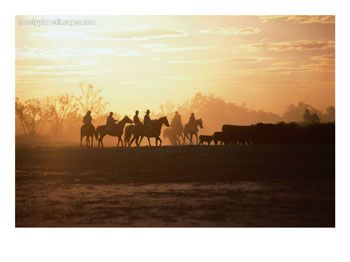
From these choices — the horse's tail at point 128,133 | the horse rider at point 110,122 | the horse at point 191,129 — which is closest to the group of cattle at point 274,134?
the horse at point 191,129

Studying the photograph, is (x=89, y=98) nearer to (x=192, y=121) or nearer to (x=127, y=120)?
(x=127, y=120)

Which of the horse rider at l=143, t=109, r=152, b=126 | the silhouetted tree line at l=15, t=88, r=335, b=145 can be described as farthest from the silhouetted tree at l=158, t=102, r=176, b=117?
the horse rider at l=143, t=109, r=152, b=126

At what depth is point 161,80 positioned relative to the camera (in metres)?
10.0

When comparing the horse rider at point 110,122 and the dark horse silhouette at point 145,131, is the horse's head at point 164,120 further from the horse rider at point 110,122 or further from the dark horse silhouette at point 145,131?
the horse rider at point 110,122

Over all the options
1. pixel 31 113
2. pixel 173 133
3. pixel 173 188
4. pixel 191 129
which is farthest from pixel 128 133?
pixel 31 113

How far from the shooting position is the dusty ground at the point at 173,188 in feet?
29.9

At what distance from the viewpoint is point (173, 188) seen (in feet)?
31.5

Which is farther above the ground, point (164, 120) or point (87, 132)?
point (164, 120)

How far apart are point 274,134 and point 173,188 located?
87.5 inches

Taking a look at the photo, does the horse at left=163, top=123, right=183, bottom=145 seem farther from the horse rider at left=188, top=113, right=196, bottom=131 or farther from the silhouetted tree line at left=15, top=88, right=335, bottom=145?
the silhouetted tree line at left=15, top=88, right=335, bottom=145

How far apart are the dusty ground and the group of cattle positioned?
0.17m

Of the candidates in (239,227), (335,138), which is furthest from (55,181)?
(335,138)

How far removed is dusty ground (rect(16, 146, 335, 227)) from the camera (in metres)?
9.12

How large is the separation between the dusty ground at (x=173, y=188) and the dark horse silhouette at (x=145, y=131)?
0.40 meters
